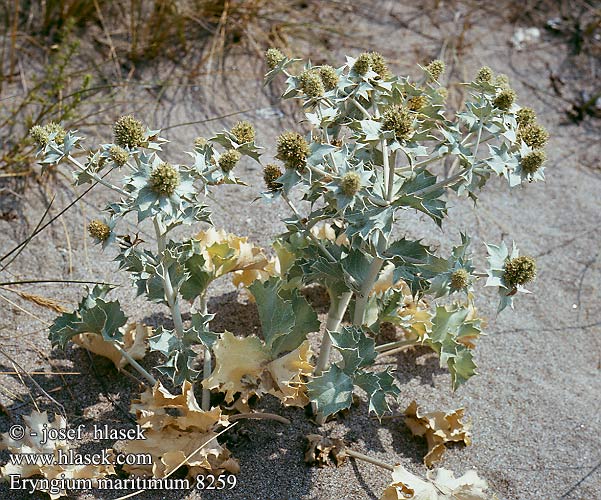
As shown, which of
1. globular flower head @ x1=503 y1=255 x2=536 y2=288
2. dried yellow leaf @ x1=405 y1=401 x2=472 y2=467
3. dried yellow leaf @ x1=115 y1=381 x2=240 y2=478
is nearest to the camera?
globular flower head @ x1=503 y1=255 x2=536 y2=288

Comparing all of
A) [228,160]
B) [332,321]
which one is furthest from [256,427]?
[228,160]

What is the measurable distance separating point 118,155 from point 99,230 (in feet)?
0.62

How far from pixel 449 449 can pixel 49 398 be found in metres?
1.17

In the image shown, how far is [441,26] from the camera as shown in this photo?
4070 mm

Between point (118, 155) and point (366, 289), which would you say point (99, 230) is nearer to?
point (118, 155)

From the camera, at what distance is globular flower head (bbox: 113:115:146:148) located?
5.94 ft

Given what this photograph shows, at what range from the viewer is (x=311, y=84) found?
181 centimetres

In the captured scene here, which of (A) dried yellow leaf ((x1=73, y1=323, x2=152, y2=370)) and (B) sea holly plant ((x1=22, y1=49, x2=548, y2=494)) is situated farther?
(A) dried yellow leaf ((x1=73, y1=323, x2=152, y2=370))

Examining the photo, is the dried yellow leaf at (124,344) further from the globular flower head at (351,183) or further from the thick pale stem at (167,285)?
the globular flower head at (351,183)

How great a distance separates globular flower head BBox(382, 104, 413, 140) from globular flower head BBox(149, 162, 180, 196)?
0.51 m

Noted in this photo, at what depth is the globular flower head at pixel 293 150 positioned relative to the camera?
172cm

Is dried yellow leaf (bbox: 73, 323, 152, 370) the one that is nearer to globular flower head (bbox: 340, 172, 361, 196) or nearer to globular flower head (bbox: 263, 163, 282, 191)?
globular flower head (bbox: 263, 163, 282, 191)

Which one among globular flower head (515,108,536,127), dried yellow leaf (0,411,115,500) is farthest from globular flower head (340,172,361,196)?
dried yellow leaf (0,411,115,500)

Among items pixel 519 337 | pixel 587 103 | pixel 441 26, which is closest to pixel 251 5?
pixel 441 26
